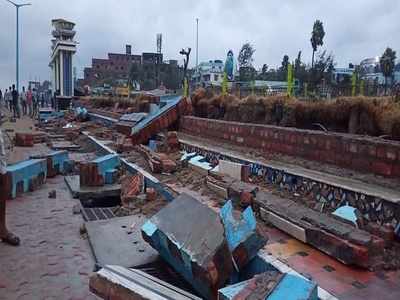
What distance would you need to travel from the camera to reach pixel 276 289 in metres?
2.06

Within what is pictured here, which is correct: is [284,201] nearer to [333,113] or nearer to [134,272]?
[134,272]

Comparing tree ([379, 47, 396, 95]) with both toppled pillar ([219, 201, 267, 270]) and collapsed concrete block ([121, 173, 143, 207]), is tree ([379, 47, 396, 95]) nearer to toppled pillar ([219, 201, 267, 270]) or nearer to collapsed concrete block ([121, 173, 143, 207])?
collapsed concrete block ([121, 173, 143, 207])

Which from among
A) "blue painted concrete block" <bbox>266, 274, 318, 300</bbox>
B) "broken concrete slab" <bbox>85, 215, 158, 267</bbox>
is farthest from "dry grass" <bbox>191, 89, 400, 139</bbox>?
"blue painted concrete block" <bbox>266, 274, 318, 300</bbox>

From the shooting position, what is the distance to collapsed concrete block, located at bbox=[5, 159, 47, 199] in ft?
19.4


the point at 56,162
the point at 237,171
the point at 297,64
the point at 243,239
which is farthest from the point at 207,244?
the point at 297,64

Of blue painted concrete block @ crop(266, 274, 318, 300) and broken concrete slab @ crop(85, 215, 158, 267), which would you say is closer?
blue painted concrete block @ crop(266, 274, 318, 300)

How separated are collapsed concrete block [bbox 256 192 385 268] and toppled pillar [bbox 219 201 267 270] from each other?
0.49m

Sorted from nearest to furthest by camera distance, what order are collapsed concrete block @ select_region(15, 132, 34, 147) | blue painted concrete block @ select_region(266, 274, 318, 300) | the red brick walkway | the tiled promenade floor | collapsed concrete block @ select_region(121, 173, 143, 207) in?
blue painted concrete block @ select_region(266, 274, 318, 300) < the tiled promenade floor < the red brick walkway < collapsed concrete block @ select_region(121, 173, 143, 207) < collapsed concrete block @ select_region(15, 132, 34, 147)

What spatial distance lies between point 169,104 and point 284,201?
6.77 meters

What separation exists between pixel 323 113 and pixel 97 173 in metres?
4.03

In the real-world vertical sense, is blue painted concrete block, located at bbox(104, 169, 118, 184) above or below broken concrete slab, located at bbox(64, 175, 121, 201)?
above

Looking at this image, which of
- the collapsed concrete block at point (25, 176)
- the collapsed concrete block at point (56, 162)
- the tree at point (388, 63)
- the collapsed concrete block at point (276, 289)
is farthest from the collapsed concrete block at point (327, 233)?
the tree at point (388, 63)

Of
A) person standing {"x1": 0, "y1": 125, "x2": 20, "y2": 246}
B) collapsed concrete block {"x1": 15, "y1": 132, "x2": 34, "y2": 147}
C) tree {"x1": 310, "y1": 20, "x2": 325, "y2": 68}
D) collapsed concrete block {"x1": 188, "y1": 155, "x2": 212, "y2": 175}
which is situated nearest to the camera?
person standing {"x1": 0, "y1": 125, "x2": 20, "y2": 246}

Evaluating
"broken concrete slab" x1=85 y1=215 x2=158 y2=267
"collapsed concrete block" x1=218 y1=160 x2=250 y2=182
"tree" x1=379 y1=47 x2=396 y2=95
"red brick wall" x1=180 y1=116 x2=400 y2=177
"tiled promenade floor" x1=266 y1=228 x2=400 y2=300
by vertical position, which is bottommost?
"broken concrete slab" x1=85 y1=215 x2=158 y2=267
